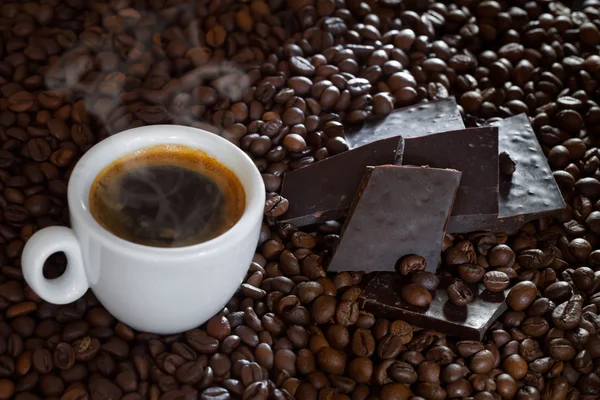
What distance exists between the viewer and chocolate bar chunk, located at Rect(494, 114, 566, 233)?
166 cm

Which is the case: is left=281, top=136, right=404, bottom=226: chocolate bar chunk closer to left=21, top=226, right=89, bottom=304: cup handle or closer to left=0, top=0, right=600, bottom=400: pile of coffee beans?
left=0, top=0, right=600, bottom=400: pile of coffee beans

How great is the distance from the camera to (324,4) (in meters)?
2.08

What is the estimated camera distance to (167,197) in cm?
135

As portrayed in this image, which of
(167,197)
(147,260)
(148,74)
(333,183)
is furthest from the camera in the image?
(148,74)

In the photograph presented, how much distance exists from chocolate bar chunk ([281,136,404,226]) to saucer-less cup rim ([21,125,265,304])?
285mm

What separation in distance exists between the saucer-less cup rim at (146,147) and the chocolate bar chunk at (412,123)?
51 cm

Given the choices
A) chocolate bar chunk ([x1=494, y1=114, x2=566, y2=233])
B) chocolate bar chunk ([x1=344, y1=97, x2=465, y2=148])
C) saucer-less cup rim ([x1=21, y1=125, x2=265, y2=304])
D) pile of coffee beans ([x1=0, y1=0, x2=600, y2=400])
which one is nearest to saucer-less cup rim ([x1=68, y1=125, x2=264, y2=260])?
saucer-less cup rim ([x1=21, y1=125, x2=265, y2=304])

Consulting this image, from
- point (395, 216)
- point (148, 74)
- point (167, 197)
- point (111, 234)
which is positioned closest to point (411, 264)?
point (395, 216)

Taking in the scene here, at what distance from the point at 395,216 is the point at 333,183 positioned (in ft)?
0.60

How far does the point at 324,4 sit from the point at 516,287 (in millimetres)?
1017

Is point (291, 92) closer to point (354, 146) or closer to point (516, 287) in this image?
point (354, 146)

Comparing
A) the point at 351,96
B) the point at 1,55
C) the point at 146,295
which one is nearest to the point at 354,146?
the point at 351,96

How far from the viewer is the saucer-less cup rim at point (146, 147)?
3.91 ft

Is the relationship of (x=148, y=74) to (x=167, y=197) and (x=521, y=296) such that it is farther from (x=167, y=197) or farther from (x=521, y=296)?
(x=521, y=296)
